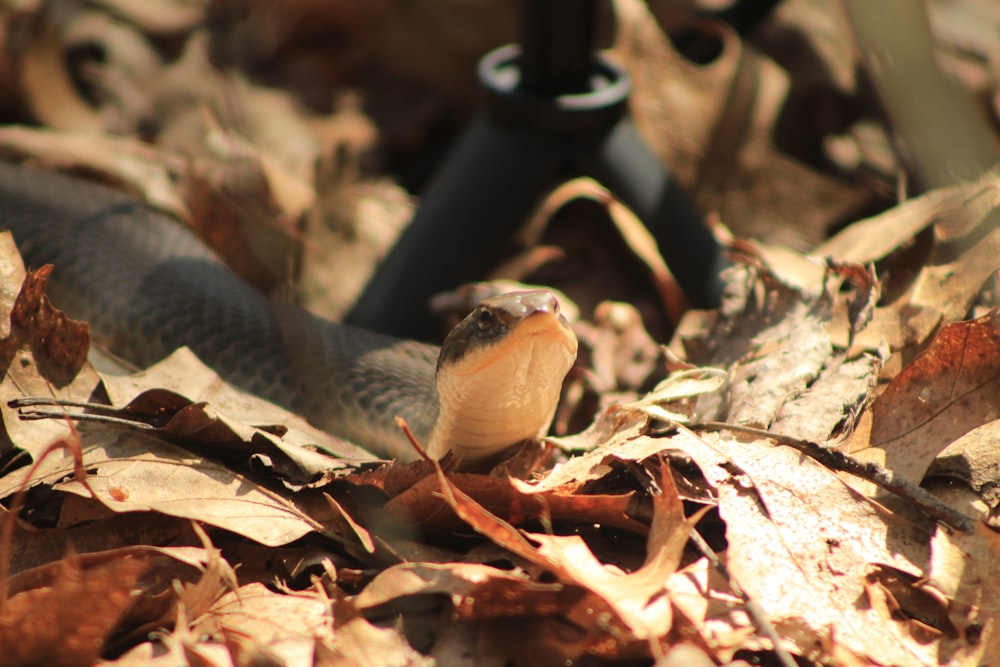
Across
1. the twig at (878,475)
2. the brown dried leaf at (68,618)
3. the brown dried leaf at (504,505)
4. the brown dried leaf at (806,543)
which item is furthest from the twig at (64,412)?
the twig at (878,475)

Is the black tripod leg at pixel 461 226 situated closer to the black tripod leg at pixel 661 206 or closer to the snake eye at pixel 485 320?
the black tripod leg at pixel 661 206

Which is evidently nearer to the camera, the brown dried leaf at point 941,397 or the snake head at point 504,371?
the brown dried leaf at point 941,397

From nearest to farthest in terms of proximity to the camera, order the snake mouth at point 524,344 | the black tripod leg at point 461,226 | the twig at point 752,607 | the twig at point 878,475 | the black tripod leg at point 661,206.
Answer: the twig at point 752,607 < the twig at point 878,475 < the snake mouth at point 524,344 < the black tripod leg at point 661,206 < the black tripod leg at point 461,226

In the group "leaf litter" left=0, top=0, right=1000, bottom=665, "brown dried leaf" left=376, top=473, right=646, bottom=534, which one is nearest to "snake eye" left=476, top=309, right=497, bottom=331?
"leaf litter" left=0, top=0, right=1000, bottom=665

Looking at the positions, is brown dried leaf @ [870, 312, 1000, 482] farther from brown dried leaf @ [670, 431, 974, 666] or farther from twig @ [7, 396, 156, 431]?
twig @ [7, 396, 156, 431]

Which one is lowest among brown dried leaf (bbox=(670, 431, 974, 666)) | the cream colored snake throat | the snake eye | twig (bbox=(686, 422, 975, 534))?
the cream colored snake throat

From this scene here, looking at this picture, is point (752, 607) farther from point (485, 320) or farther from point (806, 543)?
point (485, 320)

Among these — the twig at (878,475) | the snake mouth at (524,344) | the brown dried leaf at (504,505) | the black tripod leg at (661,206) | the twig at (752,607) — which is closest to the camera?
the twig at (752,607)

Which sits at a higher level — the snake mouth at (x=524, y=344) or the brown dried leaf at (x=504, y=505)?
the snake mouth at (x=524, y=344)
